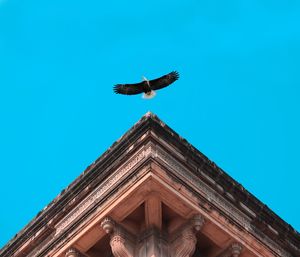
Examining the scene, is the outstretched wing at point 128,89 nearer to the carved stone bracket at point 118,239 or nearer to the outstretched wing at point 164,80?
the outstretched wing at point 164,80

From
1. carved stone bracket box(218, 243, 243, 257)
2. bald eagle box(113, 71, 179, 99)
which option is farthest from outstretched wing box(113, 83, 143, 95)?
carved stone bracket box(218, 243, 243, 257)

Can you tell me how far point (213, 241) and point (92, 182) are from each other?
130 inches

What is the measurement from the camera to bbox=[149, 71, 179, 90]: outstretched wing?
2241 centimetres

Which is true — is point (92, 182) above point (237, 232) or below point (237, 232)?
above

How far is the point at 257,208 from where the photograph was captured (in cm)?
2233

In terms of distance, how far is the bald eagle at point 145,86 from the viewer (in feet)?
73.4

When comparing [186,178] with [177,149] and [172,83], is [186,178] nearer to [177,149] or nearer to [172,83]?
[177,149]

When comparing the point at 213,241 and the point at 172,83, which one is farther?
the point at 172,83

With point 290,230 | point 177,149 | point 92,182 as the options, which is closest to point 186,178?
point 177,149

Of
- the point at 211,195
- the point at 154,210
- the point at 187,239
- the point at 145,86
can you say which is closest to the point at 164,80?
the point at 145,86

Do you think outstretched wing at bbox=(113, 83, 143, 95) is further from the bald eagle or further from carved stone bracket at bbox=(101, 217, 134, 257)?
carved stone bracket at bbox=(101, 217, 134, 257)

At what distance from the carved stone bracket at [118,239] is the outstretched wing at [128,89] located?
12.6ft

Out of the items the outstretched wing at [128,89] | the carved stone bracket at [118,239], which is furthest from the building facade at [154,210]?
the outstretched wing at [128,89]

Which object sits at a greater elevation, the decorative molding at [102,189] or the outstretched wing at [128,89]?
the outstretched wing at [128,89]
